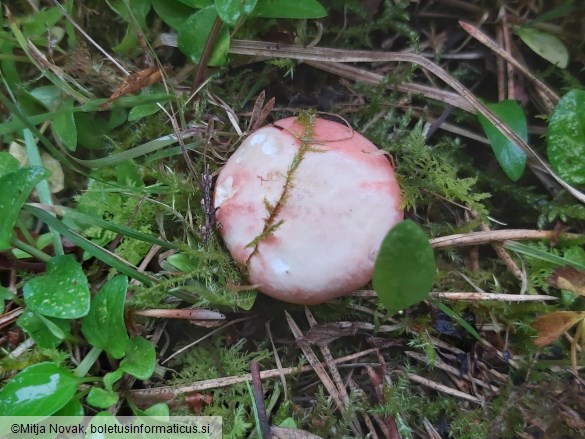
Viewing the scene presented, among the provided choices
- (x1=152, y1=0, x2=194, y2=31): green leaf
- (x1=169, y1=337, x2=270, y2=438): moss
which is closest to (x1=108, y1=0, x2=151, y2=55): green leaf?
(x1=152, y1=0, x2=194, y2=31): green leaf

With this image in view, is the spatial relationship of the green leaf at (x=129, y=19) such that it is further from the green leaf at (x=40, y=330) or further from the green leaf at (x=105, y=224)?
the green leaf at (x=40, y=330)

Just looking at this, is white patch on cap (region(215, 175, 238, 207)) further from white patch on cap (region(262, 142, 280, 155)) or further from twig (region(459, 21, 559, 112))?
twig (region(459, 21, 559, 112))

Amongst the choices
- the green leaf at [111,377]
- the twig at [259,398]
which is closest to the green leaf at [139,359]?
the green leaf at [111,377]

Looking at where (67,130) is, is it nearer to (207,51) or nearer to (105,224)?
(105,224)

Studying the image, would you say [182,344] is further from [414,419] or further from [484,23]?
[484,23]

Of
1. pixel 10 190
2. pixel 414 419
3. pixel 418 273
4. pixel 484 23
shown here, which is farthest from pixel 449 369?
pixel 10 190

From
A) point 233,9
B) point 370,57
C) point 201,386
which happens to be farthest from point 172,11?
point 201,386
